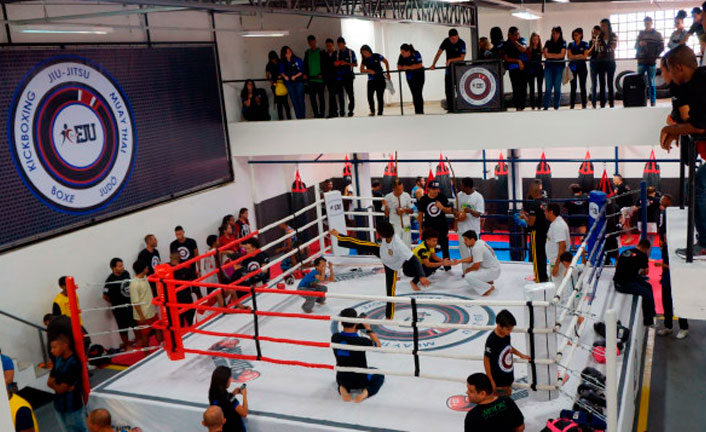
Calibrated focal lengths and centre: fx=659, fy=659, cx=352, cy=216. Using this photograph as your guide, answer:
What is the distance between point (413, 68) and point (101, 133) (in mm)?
5528

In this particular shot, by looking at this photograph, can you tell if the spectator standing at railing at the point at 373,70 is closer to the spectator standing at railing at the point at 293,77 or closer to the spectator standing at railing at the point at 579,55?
the spectator standing at railing at the point at 293,77

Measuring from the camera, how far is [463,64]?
11.4 m

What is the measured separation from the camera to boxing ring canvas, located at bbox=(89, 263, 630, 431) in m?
6.28

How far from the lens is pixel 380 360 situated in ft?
24.6

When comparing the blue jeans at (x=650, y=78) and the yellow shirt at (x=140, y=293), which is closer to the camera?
the yellow shirt at (x=140, y=293)

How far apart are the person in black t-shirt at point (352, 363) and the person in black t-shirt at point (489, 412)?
1.91 metres

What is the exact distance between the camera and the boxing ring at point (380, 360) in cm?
611

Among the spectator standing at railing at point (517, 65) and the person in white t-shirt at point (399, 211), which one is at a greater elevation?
the spectator standing at railing at point (517, 65)

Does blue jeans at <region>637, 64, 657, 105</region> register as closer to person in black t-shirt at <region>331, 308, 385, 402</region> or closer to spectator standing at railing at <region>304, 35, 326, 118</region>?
spectator standing at railing at <region>304, 35, 326, 118</region>

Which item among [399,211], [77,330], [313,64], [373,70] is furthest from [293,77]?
[77,330]

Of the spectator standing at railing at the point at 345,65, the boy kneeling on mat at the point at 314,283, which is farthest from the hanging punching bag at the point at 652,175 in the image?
the boy kneeling on mat at the point at 314,283

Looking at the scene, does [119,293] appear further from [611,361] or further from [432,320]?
[611,361]

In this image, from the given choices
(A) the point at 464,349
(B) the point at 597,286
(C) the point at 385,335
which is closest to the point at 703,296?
(A) the point at 464,349

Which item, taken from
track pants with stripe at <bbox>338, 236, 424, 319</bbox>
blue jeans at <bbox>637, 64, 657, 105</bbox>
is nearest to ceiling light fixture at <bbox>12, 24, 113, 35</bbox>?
track pants with stripe at <bbox>338, 236, 424, 319</bbox>
